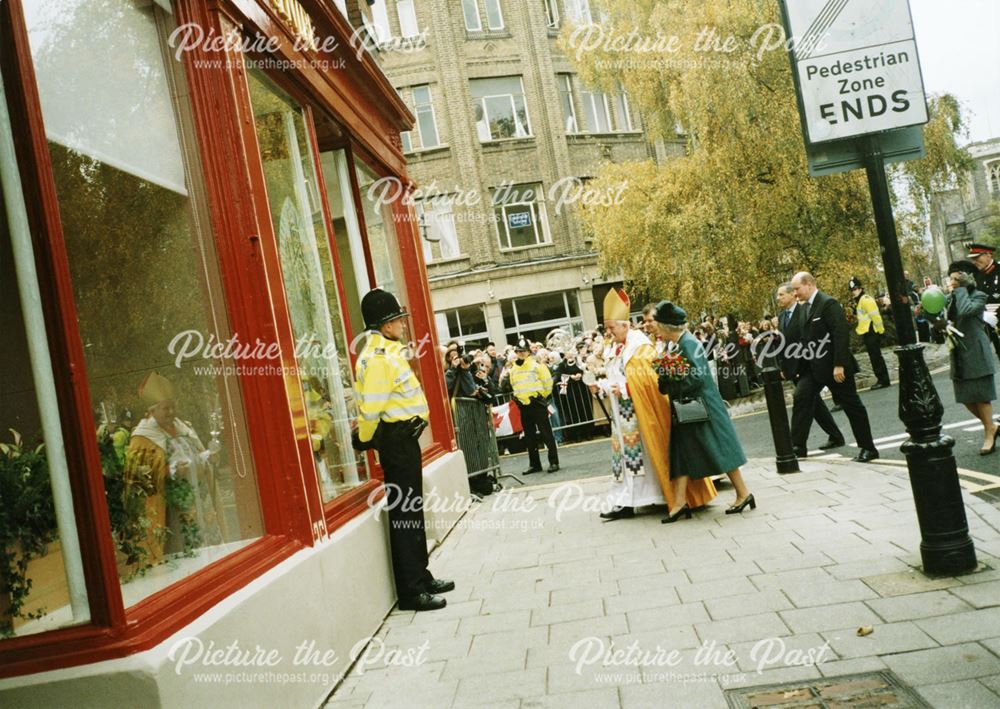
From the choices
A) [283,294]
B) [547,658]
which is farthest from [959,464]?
[283,294]

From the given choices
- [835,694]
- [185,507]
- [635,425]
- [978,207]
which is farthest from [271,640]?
[978,207]

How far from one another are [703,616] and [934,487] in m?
1.43

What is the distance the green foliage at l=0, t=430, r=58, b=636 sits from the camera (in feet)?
10.8

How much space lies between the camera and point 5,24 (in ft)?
10.8

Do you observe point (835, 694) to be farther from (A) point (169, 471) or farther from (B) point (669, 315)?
(B) point (669, 315)

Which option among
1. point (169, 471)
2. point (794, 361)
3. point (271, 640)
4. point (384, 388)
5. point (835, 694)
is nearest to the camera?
point (835, 694)

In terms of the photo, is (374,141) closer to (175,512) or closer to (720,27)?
(175,512)

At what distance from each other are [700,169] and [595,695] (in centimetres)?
1707

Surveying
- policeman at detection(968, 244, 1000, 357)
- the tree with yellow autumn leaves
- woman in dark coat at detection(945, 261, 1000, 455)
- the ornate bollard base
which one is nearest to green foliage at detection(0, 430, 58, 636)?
the ornate bollard base

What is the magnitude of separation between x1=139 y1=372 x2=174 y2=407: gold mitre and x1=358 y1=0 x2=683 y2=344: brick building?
81.2ft

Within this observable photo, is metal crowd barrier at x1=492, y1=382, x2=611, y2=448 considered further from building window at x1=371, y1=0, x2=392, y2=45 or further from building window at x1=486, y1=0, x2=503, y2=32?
building window at x1=486, y1=0, x2=503, y2=32

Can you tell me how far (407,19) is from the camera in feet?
97.1

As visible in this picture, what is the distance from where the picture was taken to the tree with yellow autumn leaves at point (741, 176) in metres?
18.6

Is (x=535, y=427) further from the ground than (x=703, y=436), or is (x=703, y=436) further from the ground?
(x=703, y=436)
